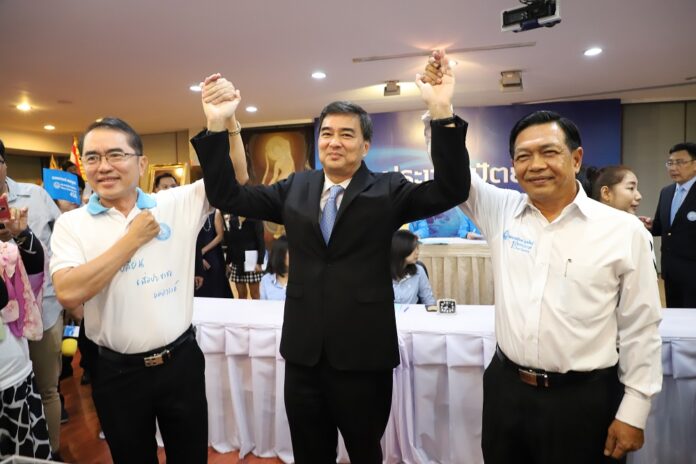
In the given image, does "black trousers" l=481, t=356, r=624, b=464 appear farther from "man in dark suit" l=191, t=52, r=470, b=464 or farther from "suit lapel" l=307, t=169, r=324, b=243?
"suit lapel" l=307, t=169, r=324, b=243

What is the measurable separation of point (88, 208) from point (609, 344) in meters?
1.62

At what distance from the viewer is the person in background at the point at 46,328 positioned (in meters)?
2.19

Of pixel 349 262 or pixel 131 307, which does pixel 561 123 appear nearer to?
pixel 349 262

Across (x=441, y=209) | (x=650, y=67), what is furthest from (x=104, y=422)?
(x=650, y=67)

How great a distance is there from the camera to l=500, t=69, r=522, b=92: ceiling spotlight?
530cm

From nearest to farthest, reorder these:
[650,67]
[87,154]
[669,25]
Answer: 1. [87,154]
2. [669,25]
3. [650,67]

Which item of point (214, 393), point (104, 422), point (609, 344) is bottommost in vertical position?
point (214, 393)

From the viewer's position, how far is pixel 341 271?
1330mm

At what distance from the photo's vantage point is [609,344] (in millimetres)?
1247

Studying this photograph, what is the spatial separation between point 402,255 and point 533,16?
1625 millimetres

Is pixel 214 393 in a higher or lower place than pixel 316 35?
lower

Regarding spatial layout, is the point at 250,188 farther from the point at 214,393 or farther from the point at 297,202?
the point at 214,393

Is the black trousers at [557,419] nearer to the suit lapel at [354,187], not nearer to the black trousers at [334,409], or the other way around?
the black trousers at [334,409]

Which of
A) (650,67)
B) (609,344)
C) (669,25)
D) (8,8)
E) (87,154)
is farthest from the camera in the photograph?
(650,67)
